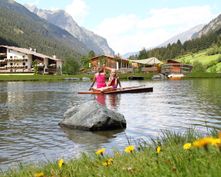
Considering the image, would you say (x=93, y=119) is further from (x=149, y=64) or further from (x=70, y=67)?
(x=149, y=64)

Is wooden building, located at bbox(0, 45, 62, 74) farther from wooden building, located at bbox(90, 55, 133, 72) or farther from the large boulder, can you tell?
the large boulder

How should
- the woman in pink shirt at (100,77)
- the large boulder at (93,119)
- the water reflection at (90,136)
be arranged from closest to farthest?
the water reflection at (90,136) < the large boulder at (93,119) < the woman in pink shirt at (100,77)

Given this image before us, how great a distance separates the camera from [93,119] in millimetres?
15969

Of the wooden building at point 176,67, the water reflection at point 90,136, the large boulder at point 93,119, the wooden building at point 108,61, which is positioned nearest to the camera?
the water reflection at point 90,136

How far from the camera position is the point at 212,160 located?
4.44 m

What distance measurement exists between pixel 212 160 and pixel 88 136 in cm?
1052

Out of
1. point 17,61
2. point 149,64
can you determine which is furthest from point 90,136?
point 149,64

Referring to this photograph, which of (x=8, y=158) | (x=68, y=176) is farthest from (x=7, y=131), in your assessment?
(x=68, y=176)

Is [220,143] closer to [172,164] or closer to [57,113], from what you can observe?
[172,164]

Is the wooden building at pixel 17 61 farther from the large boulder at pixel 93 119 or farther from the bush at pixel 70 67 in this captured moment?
the large boulder at pixel 93 119

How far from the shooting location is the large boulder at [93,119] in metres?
15.8

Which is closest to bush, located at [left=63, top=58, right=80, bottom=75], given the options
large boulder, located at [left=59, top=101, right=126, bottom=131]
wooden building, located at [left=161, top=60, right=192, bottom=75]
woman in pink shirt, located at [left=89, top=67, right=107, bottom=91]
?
wooden building, located at [left=161, top=60, right=192, bottom=75]

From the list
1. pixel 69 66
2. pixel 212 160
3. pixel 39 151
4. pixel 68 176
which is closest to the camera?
pixel 212 160

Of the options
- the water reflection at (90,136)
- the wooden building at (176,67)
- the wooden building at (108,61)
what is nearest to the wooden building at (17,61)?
the wooden building at (108,61)
